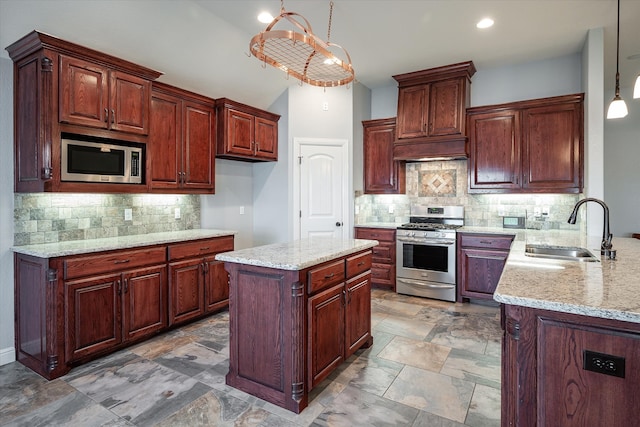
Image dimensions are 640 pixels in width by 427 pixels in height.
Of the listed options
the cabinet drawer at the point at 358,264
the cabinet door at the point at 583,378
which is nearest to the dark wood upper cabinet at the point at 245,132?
the cabinet drawer at the point at 358,264

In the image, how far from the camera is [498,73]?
15.2ft

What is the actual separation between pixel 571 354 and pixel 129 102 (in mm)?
3526

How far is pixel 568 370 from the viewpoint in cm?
126

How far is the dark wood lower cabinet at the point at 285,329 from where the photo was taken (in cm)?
212

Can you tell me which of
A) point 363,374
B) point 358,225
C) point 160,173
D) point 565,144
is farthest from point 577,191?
point 160,173

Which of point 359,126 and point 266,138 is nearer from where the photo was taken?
point 266,138

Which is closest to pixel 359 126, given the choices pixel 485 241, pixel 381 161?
pixel 381 161

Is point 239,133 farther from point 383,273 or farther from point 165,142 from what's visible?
point 383,273

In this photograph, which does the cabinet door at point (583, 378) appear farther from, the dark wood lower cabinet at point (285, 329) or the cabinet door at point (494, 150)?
the cabinet door at point (494, 150)

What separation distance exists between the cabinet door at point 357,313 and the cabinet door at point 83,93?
8.05 feet

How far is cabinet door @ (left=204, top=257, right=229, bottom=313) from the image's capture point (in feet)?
12.2

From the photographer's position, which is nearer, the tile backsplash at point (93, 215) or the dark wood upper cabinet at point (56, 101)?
the dark wood upper cabinet at point (56, 101)

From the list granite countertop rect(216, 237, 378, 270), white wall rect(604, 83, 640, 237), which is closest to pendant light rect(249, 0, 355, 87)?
granite countertop rect(216, 237, 378, 270)

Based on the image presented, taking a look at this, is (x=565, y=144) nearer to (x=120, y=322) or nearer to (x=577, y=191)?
(x=577, y=191)
